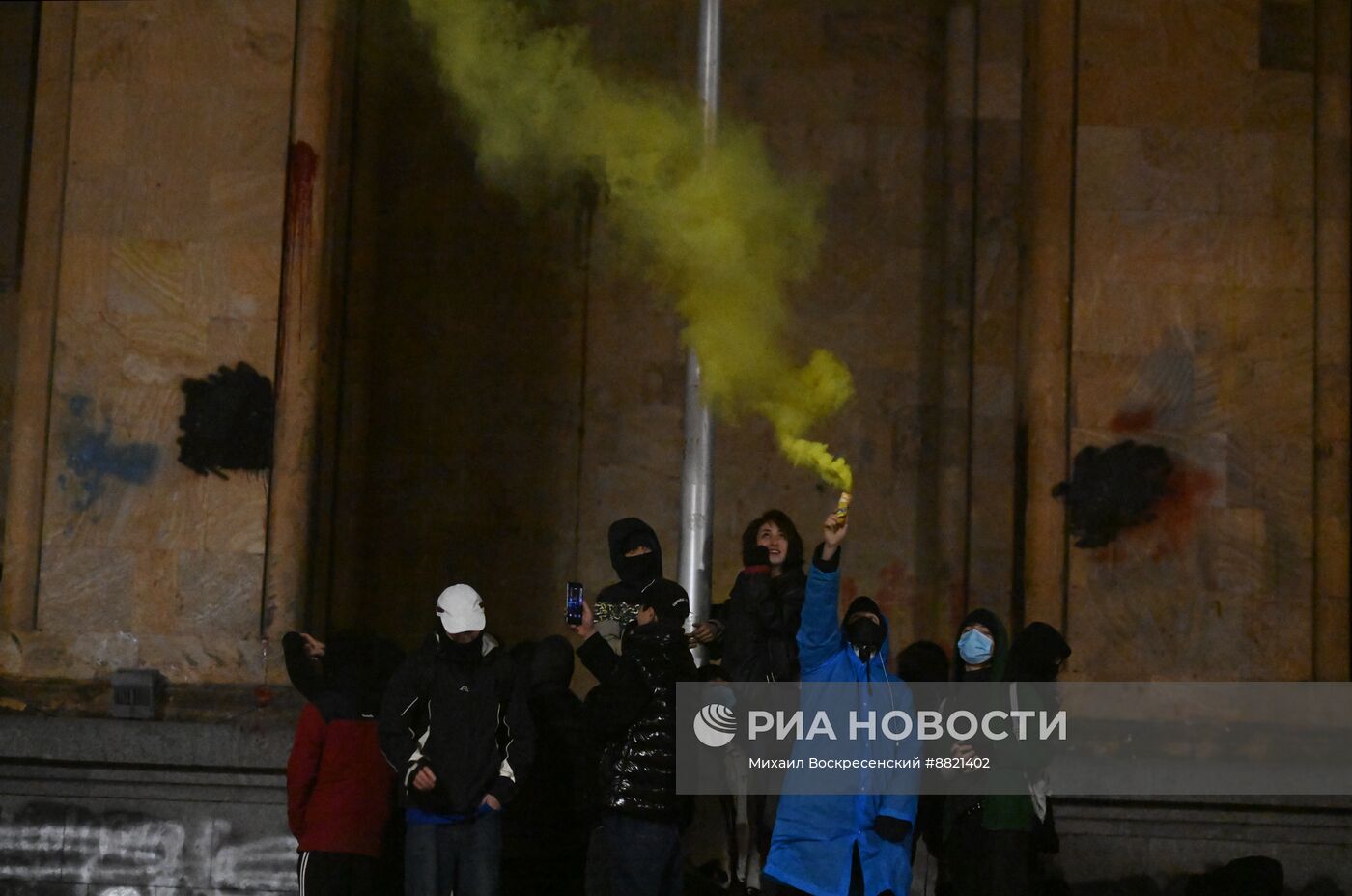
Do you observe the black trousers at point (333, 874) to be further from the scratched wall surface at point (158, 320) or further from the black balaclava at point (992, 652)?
the black balaclava at point (992, 652)

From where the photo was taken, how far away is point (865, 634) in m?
7.08

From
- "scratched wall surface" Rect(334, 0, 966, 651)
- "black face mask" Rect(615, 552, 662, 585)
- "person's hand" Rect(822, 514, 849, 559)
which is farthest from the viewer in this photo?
"scratched wall surface" Rect(334, 0, 966, 651)

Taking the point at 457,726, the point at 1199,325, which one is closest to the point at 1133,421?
the point at 1199,325

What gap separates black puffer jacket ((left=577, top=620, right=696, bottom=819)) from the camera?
6.90 metres

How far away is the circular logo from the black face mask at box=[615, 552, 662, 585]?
657 mm

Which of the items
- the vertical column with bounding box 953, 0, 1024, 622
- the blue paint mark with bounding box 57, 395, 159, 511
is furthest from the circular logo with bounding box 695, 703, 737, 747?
the vertical column with bounding box 953, 0, 1024, 622

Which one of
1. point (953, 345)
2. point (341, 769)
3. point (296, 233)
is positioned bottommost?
point (341, 769)

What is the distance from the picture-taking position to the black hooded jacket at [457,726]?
23.3ft

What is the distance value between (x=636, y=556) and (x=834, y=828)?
1.52m

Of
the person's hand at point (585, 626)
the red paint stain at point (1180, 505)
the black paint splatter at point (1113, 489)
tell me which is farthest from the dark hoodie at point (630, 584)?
the red paint stain at point (1180, 505)

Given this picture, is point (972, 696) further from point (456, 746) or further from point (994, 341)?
point (994, 341)

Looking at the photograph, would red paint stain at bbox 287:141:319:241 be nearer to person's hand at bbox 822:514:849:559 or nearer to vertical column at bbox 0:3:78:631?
vertical column at bbox 0:3:78:631

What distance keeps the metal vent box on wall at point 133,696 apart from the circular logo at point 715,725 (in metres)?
3.89

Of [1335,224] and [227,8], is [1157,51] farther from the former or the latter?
[227,8]
